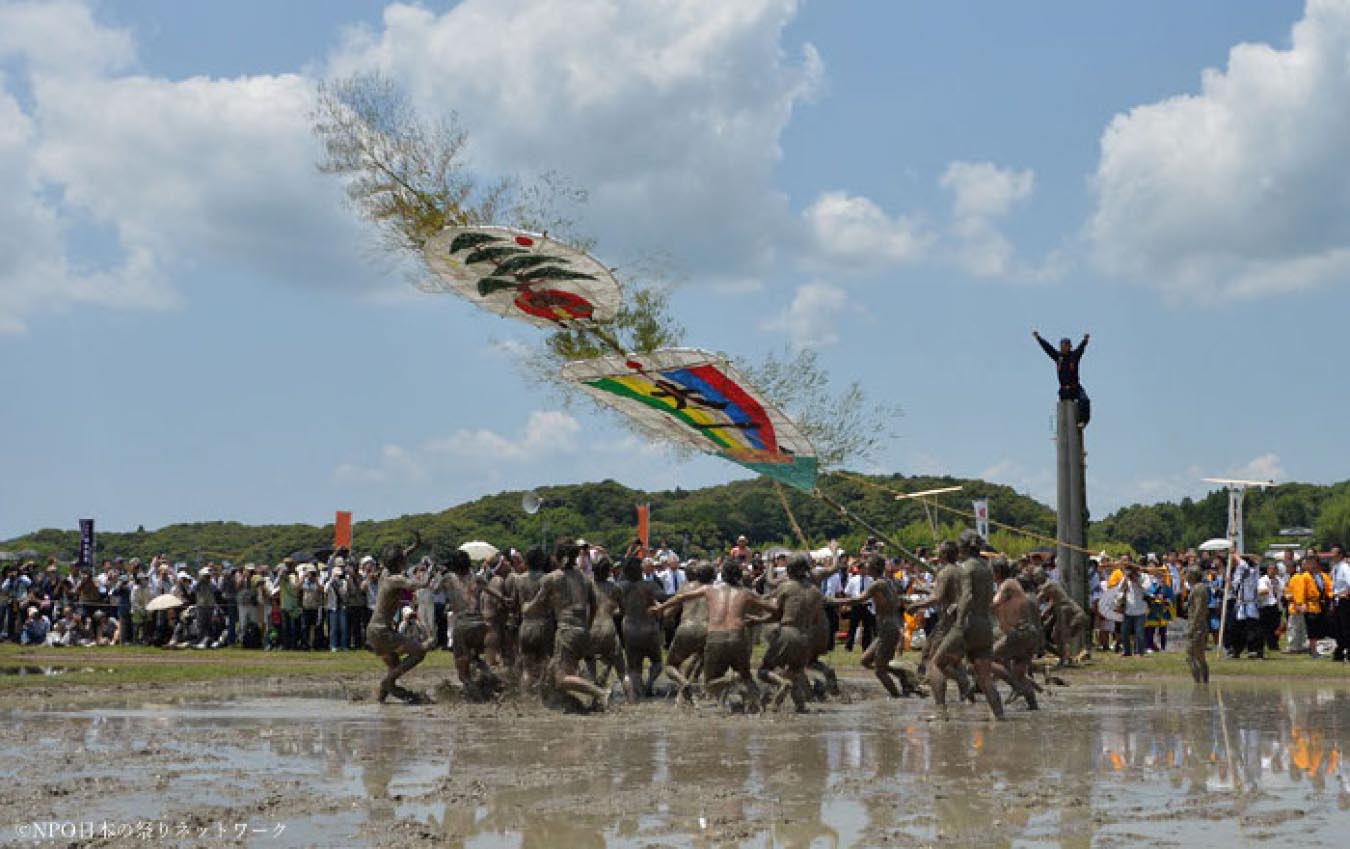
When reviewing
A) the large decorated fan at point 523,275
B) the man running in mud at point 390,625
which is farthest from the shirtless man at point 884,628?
the large decorated fan at point 523,275

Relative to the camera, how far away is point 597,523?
86.3 m

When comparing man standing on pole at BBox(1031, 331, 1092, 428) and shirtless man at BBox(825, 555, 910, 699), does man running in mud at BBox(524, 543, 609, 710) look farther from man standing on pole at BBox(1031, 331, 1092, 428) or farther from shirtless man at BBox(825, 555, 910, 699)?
man standing on pole at BBox(1031, 331, 1092, 428)

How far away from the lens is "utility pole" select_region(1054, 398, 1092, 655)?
22297 millimetres

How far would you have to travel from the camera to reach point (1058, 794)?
8.65m

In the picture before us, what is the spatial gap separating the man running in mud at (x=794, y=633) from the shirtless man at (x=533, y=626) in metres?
2.33

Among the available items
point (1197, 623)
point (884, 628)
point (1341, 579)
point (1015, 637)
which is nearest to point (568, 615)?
point (884, 628)

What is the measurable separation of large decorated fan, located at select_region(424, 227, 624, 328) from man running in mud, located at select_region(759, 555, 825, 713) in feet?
18.8

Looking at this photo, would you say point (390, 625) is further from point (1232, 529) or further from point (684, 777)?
point (1232, 529)

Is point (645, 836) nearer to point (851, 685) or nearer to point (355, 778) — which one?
point (355, 778)

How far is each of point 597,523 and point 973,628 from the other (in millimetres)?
73421

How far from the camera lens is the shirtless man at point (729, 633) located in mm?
14430

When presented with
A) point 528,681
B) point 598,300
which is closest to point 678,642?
point 528,681

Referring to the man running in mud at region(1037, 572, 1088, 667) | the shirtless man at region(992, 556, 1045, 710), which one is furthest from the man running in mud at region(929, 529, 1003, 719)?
the man running in mud at region(1037, 572, 1088, 667)

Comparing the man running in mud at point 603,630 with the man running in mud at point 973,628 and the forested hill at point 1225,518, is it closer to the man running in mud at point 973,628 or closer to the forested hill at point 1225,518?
the man running in mud at point 973,628
